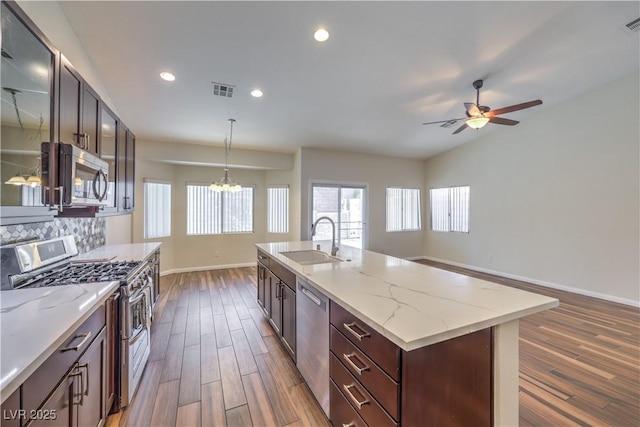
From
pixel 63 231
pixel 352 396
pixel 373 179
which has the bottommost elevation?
pixel 352 396

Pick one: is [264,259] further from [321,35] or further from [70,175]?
→ [321,35]

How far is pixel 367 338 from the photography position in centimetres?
124

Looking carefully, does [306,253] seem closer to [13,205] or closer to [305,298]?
[305,298]

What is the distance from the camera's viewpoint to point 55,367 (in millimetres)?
1023

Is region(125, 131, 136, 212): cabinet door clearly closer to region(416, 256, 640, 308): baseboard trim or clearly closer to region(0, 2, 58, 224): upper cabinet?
region(0, 2, 58, 224): upper cabinet

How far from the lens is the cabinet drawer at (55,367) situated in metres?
0.88

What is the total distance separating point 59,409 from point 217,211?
201 inches

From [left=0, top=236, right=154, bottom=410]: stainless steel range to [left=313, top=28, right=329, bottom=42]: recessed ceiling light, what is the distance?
2730 mm

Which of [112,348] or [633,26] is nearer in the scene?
[112,348]

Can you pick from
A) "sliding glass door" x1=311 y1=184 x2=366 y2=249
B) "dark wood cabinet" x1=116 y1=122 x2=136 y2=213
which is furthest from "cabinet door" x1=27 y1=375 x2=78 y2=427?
"sliding glass door" x1=311 y1=184 x2=366 y2=249

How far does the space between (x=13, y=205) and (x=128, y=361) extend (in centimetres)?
124

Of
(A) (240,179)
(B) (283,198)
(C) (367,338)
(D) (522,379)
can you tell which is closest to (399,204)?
(B) (283,198)

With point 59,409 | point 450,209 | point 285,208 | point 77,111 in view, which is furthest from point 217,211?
point 450,209

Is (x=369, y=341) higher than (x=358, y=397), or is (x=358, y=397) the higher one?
(x=369, y=341)
